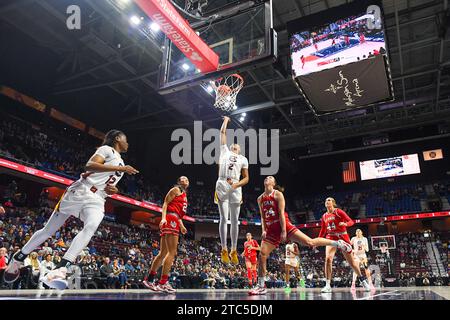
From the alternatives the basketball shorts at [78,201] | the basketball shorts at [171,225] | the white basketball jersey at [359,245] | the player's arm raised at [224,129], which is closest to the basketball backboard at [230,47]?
the player's arm raised at [224,129]

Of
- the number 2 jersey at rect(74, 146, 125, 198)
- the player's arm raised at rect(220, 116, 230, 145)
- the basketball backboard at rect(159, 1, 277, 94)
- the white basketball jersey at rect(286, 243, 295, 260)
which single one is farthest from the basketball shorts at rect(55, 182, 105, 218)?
the white basketball jersey at rect(286, 243, 295, 260)

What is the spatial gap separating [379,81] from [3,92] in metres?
18.4

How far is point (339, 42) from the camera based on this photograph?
939 centimetres

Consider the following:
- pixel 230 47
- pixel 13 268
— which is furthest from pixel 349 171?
pixel 13 268

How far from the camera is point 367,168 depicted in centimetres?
3036

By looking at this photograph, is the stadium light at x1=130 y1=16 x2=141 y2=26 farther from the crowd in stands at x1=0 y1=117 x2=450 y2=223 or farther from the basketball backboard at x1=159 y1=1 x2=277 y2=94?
the crowd in stands at x1=0 y1=117 x2=450 y2=223

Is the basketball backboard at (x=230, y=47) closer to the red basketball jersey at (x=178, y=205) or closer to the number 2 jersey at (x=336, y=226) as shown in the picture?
the red basketball jersey at (x=178, y=205)

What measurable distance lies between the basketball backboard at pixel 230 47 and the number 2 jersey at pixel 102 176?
13.5 ft

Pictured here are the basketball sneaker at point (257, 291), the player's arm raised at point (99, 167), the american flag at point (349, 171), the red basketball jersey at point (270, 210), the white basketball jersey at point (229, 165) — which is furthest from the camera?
the american flag at point (349, 171)

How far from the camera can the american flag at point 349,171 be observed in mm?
31219

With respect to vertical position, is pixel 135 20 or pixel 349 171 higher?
pixel 349 171

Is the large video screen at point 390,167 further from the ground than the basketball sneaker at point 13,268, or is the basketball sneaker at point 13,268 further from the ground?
the large video screen at point 390,167

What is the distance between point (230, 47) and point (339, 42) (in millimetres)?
3163

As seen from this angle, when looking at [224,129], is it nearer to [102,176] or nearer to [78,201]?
[102,176]
